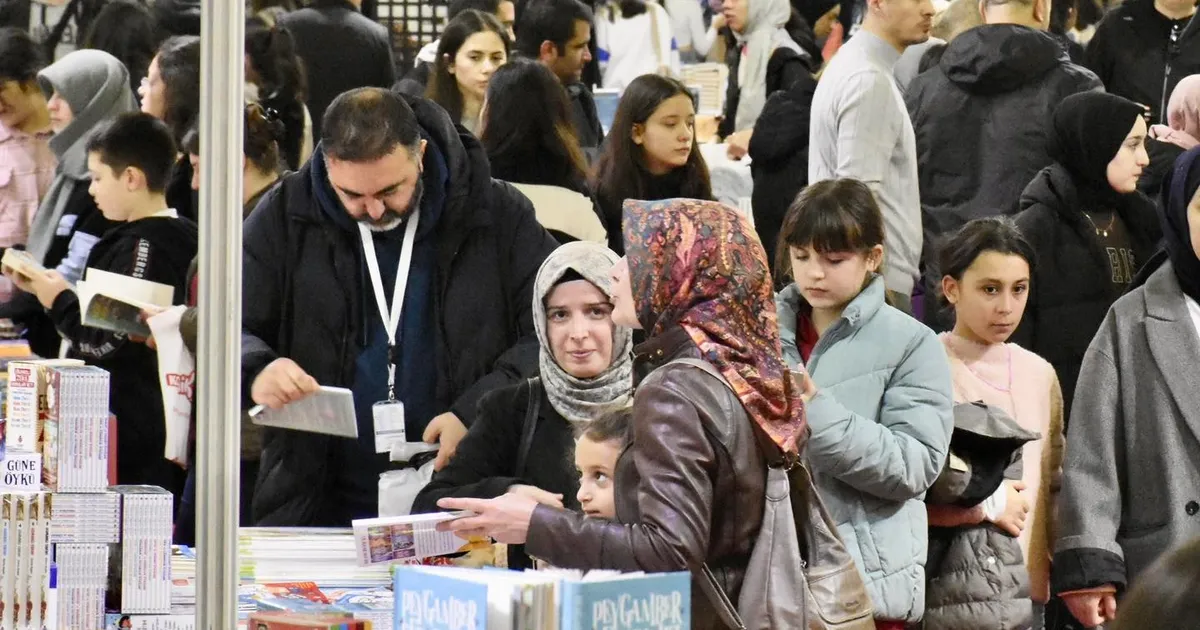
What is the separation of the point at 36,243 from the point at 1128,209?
289 cm

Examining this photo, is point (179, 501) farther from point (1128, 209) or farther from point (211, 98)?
point (1128, 209)

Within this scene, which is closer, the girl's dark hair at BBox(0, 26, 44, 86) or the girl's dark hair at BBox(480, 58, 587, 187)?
the girl's dark hair at BBox(0, 26, 44, 86)

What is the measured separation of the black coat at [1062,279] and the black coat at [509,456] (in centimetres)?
180

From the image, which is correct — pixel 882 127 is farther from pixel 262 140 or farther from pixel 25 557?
pixel 25 557

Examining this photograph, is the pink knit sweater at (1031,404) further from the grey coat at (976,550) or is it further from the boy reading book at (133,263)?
the boy reading book at (133,263)

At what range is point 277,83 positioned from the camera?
15.8 ft

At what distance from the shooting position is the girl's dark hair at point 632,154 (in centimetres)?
501

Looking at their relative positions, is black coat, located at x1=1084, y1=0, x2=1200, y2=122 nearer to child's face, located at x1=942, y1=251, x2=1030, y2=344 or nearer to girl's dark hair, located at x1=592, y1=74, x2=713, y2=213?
girl's dark hair, located at x1=592, y1=74, x2=713, y2=213

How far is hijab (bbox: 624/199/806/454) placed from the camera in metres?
2.73

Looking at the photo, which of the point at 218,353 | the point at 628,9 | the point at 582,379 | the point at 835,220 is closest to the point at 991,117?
the point at 835,220

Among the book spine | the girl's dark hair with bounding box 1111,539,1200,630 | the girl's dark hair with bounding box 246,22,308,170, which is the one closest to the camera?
the girl's dark hair with bounding box 1111,539,1200,630

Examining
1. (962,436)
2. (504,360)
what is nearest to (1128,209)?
(962,436)

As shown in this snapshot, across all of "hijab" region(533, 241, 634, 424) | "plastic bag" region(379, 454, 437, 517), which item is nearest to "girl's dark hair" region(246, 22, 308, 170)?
"plastic bag" region(379, 454, 437, 517)

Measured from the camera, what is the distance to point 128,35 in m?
4.10
